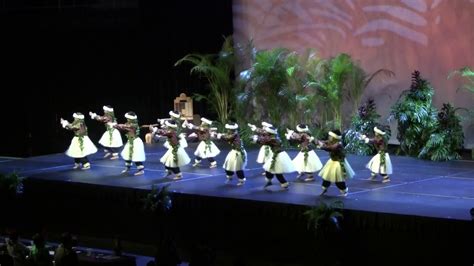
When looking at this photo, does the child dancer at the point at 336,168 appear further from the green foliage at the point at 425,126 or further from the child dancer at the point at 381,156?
the green foliage at the point at 425,126

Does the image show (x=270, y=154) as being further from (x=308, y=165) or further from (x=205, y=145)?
(x=205, y=145)

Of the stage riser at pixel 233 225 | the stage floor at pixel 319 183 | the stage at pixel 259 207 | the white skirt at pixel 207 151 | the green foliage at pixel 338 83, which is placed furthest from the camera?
the green foliage at pixel 338 83

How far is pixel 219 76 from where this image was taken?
15930mm

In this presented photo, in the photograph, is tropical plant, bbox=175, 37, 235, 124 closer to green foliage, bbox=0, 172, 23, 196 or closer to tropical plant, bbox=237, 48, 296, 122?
tropical plant, bbox=237, 48, 296, 122

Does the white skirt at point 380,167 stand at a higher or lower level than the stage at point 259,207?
higher

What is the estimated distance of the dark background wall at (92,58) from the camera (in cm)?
1576

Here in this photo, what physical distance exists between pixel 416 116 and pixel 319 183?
304 centimetres

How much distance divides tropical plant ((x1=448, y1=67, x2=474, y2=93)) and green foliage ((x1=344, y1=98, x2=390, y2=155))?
1.35 meters

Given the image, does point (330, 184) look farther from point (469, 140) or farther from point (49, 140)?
point (49, 140)

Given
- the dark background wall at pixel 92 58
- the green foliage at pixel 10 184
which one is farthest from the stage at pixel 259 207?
the dark background wall at pixel 92 58

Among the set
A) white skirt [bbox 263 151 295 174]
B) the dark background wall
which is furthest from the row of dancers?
the dark background wall

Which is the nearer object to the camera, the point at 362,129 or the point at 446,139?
the point at 446,139

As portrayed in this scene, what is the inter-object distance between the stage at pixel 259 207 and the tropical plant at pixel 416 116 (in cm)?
52

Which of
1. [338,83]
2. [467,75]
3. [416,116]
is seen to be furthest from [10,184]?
[467,75]
